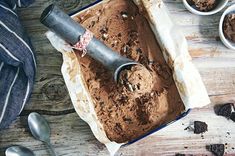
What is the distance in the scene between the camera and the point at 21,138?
5.24ft

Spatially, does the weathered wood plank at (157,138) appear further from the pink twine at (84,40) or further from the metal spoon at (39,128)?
the pink twine at (84,40)

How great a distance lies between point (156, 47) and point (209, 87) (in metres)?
0.23

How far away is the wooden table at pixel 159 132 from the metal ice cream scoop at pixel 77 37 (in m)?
0.22

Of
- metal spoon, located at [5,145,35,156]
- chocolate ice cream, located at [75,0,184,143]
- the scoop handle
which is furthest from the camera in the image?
metal spoon, located at [5,145,35,156]

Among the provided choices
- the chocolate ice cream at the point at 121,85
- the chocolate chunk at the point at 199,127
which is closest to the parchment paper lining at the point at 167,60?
the chocolate ice cream at the point at 121,85

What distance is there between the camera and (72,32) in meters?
1.37

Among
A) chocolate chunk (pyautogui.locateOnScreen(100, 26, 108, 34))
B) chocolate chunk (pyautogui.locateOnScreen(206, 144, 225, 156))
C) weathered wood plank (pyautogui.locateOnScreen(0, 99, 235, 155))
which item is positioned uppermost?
chocolate chunk (pyautogui.locateOnScreen(100, 26, 108, 34))

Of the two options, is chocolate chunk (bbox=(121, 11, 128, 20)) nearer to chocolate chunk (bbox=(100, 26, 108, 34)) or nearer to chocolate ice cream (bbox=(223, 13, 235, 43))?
chocolate chunk (bbox=(100, 26, 108, 34))

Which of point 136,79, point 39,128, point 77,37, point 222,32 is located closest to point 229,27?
point 222,32

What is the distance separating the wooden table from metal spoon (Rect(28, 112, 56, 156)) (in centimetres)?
2

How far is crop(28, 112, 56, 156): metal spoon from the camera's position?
1.56 meters

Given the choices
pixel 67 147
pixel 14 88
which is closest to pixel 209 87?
pixel 67 147

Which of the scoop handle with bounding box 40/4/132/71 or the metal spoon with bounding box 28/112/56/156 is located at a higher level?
the scoop handle with bounding box 40/4/132/71

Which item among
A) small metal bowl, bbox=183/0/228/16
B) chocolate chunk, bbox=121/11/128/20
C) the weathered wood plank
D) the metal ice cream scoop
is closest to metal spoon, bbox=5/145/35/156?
the weathered wood plank
